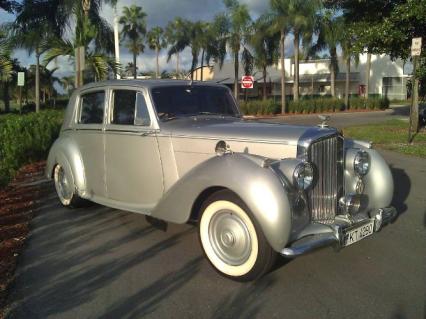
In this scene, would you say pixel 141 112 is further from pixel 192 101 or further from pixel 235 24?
pixel 235 24

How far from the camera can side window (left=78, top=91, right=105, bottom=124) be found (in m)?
6.09

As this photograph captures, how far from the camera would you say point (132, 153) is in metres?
5.48

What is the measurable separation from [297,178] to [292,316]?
44.3 inches

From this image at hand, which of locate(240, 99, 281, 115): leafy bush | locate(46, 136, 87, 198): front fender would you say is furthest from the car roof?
locate(240, 99, 281, 115): leafy bush

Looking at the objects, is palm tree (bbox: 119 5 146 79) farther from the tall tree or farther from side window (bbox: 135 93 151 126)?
side window (bbox: 135 93 151 126)

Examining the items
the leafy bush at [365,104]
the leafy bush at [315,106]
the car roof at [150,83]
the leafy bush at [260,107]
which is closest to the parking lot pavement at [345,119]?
the leafy bush at [260,107]

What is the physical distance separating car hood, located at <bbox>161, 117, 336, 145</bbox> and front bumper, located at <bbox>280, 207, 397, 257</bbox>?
0.80 m

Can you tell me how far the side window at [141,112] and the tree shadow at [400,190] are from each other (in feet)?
11.5

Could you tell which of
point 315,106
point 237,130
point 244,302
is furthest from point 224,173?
point 315,106

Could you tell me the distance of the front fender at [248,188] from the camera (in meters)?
3.91

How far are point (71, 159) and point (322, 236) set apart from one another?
366 centimetres

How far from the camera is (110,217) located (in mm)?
6457

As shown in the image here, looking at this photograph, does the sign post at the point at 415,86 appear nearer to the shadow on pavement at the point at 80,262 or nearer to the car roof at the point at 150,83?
the car roof at the point at 150,83

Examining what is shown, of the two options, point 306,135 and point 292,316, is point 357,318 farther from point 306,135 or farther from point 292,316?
point 306,135
